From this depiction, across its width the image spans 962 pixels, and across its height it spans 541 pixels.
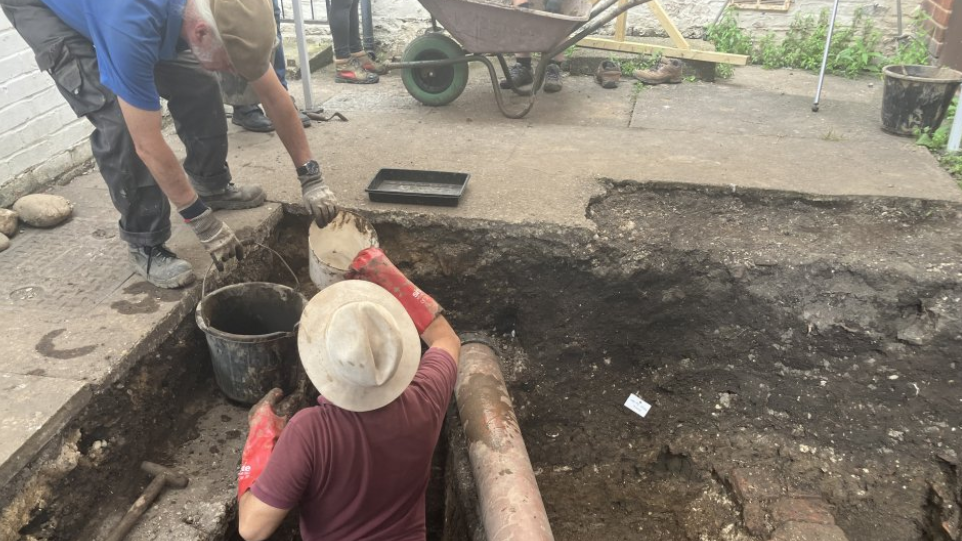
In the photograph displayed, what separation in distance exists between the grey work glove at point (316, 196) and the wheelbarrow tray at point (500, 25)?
1.93 meters

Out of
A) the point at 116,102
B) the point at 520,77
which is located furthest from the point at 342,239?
the point at 520,77

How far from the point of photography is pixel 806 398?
3.30 meters

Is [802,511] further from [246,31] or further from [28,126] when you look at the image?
[28,126]

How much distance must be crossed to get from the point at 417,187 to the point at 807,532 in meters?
2.61

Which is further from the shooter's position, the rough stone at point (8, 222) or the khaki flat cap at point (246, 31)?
the rough stone at point (8, 222)

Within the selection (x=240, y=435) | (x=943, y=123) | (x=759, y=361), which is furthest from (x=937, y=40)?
(x=240, y=435)

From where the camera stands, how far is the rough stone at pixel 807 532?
2961 millimetres

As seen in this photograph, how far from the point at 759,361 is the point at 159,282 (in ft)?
9.62

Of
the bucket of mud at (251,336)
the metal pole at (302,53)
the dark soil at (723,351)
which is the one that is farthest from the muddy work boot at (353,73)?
the bucket of mud at (251,336)

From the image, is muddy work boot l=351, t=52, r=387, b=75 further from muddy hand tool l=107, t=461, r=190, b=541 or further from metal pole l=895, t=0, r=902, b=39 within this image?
metal pole l=895, t=0, r=902, b=39

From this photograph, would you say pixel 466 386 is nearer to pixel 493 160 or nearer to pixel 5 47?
pixel 493 160

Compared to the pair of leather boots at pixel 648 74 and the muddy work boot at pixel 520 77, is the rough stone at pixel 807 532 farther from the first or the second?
the muddy work boot at pixel 520 77

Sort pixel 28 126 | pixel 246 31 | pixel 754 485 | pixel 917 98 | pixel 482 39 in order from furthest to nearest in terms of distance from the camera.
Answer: pixel 482 39, pixel 917 98, pixel 28 126, pixel 754 485, pixel 246 31

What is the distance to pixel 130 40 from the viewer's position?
2.35 meters
